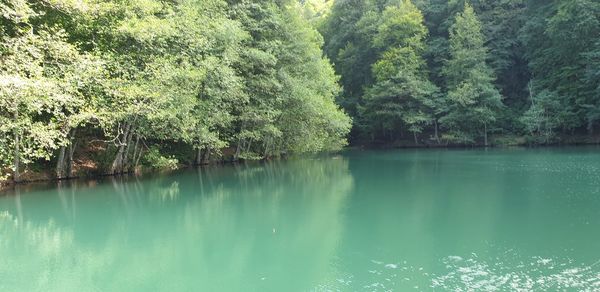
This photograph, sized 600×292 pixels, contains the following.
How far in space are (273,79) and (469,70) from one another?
22893mm

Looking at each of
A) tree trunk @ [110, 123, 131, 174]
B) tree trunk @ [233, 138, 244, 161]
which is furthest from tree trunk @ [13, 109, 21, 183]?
tree trunk @ [233, 138, 244, 161]

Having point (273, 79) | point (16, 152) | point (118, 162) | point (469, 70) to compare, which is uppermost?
point (469, 70)

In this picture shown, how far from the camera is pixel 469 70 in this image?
41969 mm

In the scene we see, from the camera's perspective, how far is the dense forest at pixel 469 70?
38062 millimetres

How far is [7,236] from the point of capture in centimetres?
1042

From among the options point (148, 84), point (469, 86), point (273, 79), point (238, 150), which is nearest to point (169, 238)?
point (148, 84)

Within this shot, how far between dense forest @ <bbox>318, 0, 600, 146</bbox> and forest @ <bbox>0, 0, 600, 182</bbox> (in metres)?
0.16

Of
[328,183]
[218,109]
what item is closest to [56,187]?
[218,109]

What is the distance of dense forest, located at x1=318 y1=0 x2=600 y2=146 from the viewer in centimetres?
3806

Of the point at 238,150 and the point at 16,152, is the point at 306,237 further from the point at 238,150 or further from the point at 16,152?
the point at 238,150

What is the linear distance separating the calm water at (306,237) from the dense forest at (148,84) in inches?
107

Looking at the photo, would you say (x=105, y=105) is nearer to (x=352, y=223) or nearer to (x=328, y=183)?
(x=328, y=183)

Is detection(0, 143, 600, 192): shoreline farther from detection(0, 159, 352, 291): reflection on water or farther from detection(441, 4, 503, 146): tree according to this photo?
detection(0, 159, 352, 291): reflection on water

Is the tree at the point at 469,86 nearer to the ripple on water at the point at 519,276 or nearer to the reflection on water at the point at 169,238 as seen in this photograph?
the reflection on water at the point at 169,238
